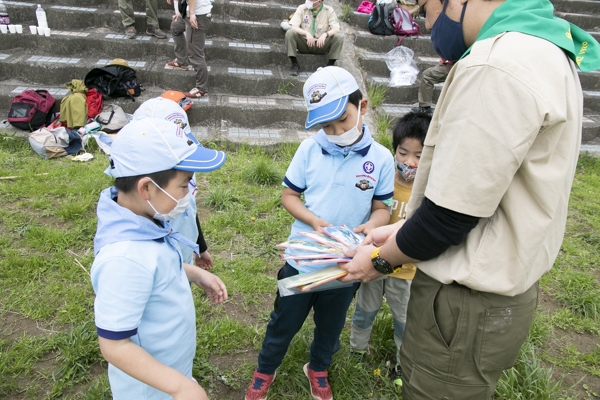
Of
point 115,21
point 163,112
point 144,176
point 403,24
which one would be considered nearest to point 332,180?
point 144,176

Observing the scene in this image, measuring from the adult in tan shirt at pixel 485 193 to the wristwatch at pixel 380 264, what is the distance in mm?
10

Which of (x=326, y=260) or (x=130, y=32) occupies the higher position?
(x=326, y=260)

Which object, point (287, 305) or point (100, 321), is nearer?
point (100, 321)

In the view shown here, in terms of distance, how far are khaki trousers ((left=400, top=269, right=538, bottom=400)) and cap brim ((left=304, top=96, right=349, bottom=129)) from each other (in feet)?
2.98

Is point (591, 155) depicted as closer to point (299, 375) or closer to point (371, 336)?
point (371, 336)

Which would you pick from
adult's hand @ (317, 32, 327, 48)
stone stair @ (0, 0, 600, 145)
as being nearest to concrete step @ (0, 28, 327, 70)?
stone stair @ (0, 0, 600, 145)

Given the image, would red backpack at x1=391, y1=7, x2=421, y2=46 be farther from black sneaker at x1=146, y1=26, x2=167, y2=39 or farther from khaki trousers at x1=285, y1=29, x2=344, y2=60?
black sneaker at x1=146, y1=26, x2=167, y2=39

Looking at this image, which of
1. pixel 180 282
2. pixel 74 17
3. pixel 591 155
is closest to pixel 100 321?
pixel 180 282

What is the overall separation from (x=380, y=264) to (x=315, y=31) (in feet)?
19.8

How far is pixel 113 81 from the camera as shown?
6062 mm

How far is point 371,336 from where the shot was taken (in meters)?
3.01

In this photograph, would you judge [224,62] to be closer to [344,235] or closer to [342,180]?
[342,180]

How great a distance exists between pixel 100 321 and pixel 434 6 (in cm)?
158

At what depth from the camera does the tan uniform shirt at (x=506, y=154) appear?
1.17 meters
